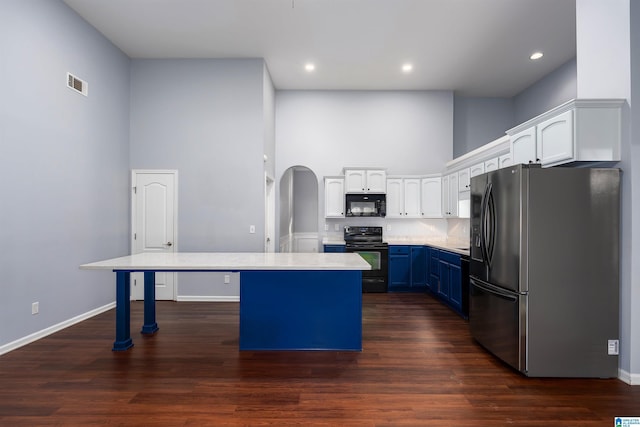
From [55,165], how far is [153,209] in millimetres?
1582

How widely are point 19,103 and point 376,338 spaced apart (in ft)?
14.7

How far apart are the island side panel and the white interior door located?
2.49 meters

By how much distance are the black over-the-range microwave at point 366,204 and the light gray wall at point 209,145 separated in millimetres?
1749

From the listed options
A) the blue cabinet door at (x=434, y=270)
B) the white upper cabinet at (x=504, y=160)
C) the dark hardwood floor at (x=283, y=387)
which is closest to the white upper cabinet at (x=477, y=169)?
the white upper cabinet at (x=504, y=160)

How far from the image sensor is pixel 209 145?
5219 mm

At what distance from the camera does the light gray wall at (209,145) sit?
17.1 feet

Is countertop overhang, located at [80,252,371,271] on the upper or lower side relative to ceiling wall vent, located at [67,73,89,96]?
lower

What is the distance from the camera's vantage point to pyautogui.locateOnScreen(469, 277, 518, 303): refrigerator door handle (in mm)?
2850

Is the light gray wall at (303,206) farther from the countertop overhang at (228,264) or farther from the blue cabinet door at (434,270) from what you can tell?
the countertop overhang at (228,264)

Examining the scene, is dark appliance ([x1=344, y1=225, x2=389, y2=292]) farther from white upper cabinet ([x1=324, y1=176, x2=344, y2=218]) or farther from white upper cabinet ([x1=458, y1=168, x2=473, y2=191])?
white upper cabinet ([x1=458, y1=168, x2=473, y2=191])

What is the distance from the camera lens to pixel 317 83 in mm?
6102

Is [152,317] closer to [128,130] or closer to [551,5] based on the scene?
[128,130]

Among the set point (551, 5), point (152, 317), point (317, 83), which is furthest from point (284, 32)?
point (152, 317)

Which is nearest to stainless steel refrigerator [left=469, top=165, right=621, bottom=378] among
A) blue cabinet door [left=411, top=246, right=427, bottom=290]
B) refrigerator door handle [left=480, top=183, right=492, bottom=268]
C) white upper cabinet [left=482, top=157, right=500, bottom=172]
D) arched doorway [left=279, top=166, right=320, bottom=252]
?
refrigerator door handle [left=480, top=183, right=492, bottom=268]
